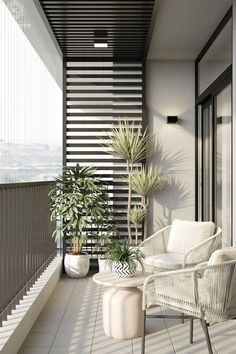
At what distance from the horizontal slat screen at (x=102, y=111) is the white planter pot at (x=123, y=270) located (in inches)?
126

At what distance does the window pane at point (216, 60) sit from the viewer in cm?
556

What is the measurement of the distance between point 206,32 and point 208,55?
18.8 inches

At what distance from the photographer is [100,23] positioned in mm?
5750

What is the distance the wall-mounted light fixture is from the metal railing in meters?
1.90

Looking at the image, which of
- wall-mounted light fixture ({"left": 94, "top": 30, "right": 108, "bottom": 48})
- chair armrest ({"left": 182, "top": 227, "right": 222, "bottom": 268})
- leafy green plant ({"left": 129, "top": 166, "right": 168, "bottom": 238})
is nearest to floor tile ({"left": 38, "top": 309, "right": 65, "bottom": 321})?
chair armrest ({"left": 182, "top": 227, "right": 222, "bottom": 268})

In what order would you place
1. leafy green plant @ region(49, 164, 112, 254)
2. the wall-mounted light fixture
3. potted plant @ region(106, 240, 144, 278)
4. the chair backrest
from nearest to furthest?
the chair backrest < potted plant @ region(106, 240, 144, 278) < the wall-mounted light fixture < leafy green plant @ region(49, 164, 112, 254)

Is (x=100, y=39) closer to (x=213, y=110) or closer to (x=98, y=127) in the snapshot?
(x=98, y=127)

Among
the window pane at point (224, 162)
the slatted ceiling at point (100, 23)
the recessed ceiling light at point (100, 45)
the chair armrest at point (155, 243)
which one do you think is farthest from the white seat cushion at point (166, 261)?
the recessed ceiling light at point (100, 45)

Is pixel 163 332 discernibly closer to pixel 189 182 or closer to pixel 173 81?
pixel 189 182

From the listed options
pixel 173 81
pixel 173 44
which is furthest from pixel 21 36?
pixel 173 81

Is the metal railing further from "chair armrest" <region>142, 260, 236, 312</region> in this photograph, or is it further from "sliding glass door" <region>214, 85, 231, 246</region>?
"sliding glass door" <region>214, 85, 231, 246</region>

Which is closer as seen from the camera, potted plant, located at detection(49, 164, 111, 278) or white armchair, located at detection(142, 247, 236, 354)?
white armchair, located at detection(142, 247, 236, 354)

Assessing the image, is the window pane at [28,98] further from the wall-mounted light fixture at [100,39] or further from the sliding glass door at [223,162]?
the sliding glass door at [223,162]

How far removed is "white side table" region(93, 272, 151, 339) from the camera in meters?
4.24
